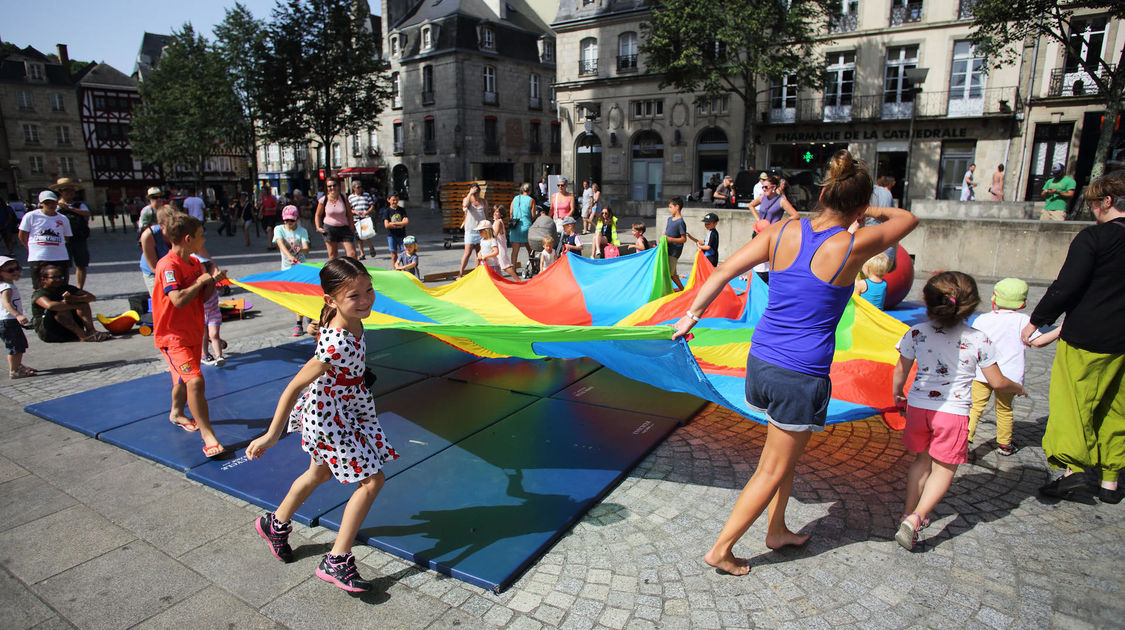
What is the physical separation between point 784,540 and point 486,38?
40757 mm

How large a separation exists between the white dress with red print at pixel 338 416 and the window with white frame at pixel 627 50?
3185 cm

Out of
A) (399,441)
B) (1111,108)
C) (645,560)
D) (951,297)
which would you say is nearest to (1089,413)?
(951,297)

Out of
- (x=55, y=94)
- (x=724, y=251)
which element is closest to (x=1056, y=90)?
(x=724, y=251)

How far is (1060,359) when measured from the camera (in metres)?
3.71

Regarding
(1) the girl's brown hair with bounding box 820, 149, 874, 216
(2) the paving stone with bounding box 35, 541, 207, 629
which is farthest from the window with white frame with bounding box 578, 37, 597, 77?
(2) the paving stone with bounding box 35, 541, 207, 629

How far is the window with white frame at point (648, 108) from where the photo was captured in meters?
31.5

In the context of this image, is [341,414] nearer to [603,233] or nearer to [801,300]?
[801,300]

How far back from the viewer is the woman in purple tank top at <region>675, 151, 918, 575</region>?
261cm

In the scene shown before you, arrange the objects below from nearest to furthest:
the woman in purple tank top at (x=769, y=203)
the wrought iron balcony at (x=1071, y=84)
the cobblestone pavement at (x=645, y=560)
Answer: the cobblestone pavement at (x=645, y=560), the woman in purple tank top at (x=769, y=203), the wrought iron balcony at (x=1071, y=84)

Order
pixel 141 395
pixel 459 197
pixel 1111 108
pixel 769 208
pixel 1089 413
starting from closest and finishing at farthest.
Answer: pixel 1089 413 → pixel 141 395 → pixel 769 208 → pixel 1111 108 → pixel 459 197

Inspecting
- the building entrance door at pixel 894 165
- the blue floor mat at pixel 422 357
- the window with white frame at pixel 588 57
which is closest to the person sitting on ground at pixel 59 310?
the blue floor mat at pixel 422 357

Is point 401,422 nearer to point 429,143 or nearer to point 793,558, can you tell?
point 793,558

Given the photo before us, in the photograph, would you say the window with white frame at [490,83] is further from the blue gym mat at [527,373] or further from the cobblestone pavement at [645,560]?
the cobblestone pavement at [645,560]

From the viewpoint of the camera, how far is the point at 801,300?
8.65 feet
